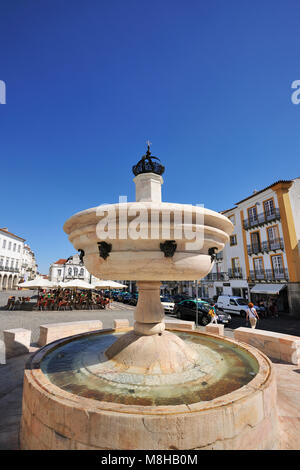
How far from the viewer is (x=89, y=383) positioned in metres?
2.75

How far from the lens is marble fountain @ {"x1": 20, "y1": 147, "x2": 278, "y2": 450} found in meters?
1.86

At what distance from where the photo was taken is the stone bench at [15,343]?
5543 millimetres

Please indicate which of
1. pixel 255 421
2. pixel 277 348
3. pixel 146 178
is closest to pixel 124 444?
pixel 255 421

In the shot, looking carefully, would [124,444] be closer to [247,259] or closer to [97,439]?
[97,439]

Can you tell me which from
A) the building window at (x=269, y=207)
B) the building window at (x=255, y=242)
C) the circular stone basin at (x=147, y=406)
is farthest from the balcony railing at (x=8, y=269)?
the circular stone basin at (x=147, y=406)

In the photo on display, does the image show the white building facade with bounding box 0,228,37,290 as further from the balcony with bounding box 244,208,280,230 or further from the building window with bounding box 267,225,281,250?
the building window with bounding box 267,225,281,250

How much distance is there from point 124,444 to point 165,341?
5.86ft

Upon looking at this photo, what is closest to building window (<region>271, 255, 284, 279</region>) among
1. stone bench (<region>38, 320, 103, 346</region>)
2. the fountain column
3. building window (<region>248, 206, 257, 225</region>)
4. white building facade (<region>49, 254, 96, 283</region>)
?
building window (<region>248, 206, 257, 225</region>)

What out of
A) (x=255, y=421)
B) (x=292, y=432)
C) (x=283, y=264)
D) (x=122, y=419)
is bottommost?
(x=292, y=432)

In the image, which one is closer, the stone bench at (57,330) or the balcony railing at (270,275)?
the stone bench at (57,330)

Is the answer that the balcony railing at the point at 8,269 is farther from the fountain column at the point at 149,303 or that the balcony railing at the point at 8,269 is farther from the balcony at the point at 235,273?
the fountain column at the point at 149,303

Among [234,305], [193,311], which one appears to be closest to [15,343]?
[193,311]

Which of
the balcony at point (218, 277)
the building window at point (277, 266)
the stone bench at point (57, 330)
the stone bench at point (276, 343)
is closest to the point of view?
the stone bench at point (276, 343)

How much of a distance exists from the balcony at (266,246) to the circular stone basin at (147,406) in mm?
21650
